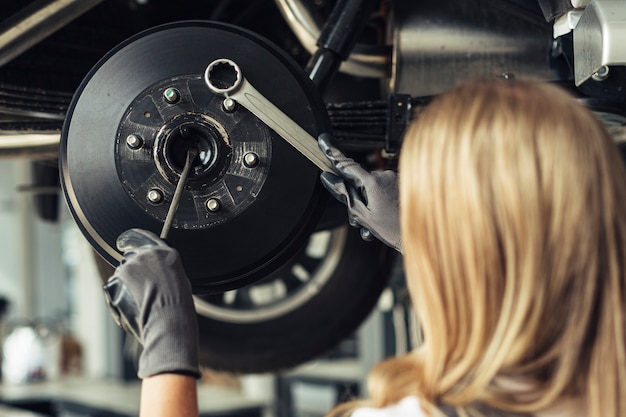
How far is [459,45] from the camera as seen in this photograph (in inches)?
50.6

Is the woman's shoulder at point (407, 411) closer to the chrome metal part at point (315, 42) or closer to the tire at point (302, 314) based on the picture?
the chrome metal part at point (315, 42)

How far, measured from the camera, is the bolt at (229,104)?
3.28ft

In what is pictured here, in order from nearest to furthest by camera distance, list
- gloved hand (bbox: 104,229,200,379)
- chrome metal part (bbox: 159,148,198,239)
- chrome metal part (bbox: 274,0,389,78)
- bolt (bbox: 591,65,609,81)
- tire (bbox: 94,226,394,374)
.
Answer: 1. gloved hand (bbox: 104,229,200,379)
2. chrome metal part (bbox: 159,148,198,239)
3. bolt (bbox: 591,65,609,81)
4. chrome metal part (bbox: 274,0,389,78)
5. tire (bbox: 94,226,394,374)

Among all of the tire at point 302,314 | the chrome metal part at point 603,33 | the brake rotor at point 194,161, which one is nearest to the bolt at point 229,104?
the brake rotor at point 194,161

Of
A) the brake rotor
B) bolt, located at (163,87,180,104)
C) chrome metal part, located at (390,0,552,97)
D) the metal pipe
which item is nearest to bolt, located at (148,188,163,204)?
the brake rotor

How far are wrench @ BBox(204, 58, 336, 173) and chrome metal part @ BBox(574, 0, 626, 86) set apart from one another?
1.03ft

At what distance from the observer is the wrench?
990mm

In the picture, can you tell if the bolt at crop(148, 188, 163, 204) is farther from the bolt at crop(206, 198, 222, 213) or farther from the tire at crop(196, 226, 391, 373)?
the tire at crop(196, 226, 391, 373)

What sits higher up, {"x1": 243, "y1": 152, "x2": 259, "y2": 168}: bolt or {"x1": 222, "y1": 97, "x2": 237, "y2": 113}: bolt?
{"x1": 222, "y1": 97, "x2": 237, "y2": 113}: bolt

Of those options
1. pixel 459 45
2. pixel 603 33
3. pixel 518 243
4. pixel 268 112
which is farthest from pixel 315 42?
pixel 518 243

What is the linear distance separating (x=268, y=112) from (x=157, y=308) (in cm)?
27

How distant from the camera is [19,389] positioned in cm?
491

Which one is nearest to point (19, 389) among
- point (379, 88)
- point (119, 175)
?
point (379, 88)

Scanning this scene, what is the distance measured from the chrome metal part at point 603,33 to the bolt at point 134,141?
505 millimetres
